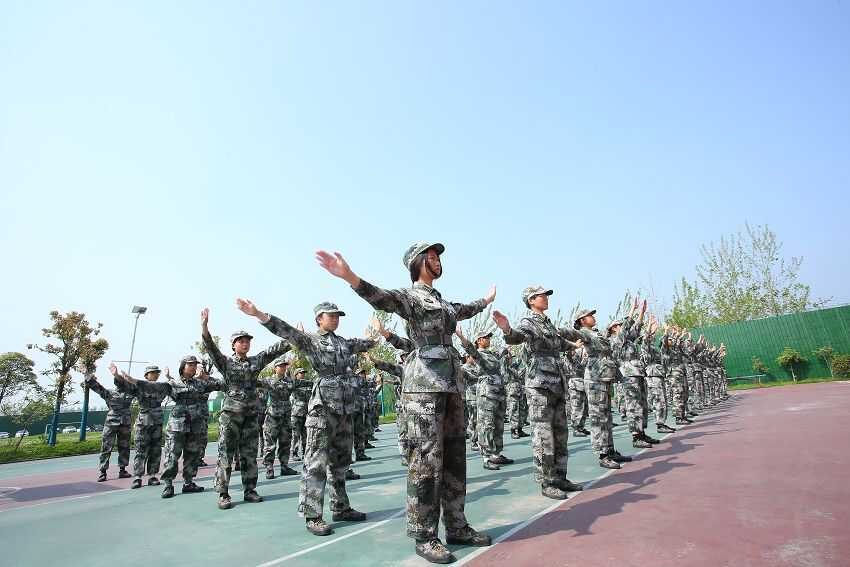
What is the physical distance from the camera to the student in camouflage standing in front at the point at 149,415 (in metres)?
9.63

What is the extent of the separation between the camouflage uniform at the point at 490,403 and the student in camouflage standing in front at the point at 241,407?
3356 mm

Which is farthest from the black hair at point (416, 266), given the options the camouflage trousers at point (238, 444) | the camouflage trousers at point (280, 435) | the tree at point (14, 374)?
the tree at point (14, 374)

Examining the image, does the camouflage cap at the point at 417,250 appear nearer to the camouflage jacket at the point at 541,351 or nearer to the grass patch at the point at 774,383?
the camouflage jacket at the point at 541,351

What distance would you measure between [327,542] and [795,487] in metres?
4.95

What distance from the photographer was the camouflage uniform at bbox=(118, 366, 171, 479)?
9.70 meters

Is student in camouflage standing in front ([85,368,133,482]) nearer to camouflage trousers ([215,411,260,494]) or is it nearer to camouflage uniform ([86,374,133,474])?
Result: camouflage uniform ([86,374,133,474])

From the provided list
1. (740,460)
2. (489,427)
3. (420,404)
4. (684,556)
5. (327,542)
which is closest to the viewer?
(684,556)

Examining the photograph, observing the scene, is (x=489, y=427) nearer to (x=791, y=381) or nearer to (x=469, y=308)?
(x=469, y=308)

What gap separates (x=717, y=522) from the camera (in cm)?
393

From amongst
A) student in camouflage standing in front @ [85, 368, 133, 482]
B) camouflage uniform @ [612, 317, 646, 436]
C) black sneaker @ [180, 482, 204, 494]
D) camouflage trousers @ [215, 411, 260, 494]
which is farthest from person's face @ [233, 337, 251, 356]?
camouflage uniform @ [612, 317, 646, 436]

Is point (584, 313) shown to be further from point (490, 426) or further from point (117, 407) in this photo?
point (117, 407)

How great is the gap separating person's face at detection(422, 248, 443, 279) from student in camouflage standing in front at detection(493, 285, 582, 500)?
108 centimetres

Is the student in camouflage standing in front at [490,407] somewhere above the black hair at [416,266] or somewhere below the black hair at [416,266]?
below

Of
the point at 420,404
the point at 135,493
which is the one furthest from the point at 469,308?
the point at 135,493
